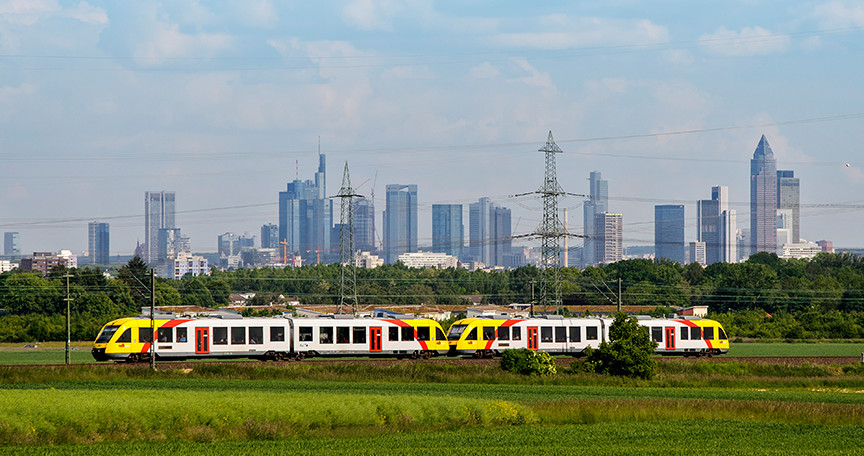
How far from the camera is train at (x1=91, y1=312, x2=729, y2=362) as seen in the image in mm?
60125

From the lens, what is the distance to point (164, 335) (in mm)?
59906

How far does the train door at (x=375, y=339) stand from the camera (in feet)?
213

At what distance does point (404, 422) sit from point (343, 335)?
31.4m

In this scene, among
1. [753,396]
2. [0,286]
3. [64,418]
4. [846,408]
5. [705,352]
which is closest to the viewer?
[64,418]

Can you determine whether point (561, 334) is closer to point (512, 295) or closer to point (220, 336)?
point (220, 336)

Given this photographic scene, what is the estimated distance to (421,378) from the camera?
53.2m

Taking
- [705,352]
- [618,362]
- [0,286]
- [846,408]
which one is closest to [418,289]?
[0,286]

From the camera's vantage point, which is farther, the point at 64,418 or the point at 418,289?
the point at 418,289

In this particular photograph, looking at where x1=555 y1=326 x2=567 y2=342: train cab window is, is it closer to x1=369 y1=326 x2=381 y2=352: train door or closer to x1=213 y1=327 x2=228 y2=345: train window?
x1=369 y1=326 x2=381 y2=352: train door

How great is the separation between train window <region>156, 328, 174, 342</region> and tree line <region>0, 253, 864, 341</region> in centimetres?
4434

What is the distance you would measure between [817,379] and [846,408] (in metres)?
19.6

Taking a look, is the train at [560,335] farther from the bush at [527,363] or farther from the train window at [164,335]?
the train window at [164,335]

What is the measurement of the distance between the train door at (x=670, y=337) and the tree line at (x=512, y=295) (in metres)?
19.0

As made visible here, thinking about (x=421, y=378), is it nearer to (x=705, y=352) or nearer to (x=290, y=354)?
(x=290, y=354)
